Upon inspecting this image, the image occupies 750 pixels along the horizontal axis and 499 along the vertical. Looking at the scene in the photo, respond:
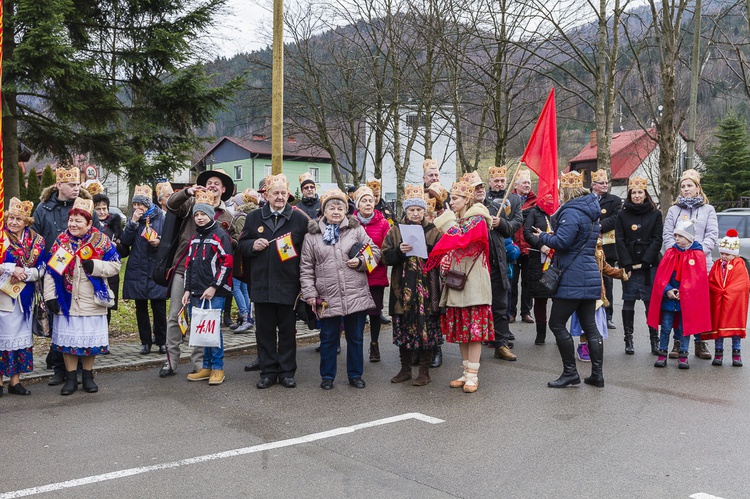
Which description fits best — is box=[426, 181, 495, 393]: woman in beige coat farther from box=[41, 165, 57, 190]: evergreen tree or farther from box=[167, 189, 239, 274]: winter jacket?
box=[41, 165, 57, 190]: evergreen tree

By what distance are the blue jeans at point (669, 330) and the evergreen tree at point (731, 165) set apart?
3679 cm

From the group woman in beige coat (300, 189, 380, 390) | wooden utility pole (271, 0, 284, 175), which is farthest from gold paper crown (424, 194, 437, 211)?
wooden utility pole (271, 0, 284, 175)

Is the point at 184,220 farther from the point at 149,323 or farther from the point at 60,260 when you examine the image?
the point at 149,323

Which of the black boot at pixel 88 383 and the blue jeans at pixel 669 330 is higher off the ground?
the blue jeans at pixel 669 330

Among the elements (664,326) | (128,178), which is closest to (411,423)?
(664,326)

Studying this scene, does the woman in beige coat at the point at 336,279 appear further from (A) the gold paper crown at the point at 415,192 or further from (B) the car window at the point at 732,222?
(B) the car window at the point at 732,222

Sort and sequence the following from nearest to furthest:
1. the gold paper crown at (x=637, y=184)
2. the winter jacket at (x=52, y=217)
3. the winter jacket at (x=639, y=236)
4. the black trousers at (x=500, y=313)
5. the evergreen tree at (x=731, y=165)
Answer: the winter jacket at (x=52, y=217) → the black trousers at (x=500, y=313) → the winter jacket at (x=639, y=236) → the gold paper crown at (x=637, y=184) → the evergreen tree at (x=731, y=165)

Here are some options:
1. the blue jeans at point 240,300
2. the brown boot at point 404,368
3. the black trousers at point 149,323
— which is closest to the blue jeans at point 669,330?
the brown boot at point 404,368

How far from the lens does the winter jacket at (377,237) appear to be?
8.34 meters

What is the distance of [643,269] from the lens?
9.31m

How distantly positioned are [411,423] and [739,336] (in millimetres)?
4481

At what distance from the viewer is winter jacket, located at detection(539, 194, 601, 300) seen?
724 cm

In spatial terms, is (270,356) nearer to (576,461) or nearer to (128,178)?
(576,461)

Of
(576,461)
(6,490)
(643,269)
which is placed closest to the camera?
A: (6,490)
